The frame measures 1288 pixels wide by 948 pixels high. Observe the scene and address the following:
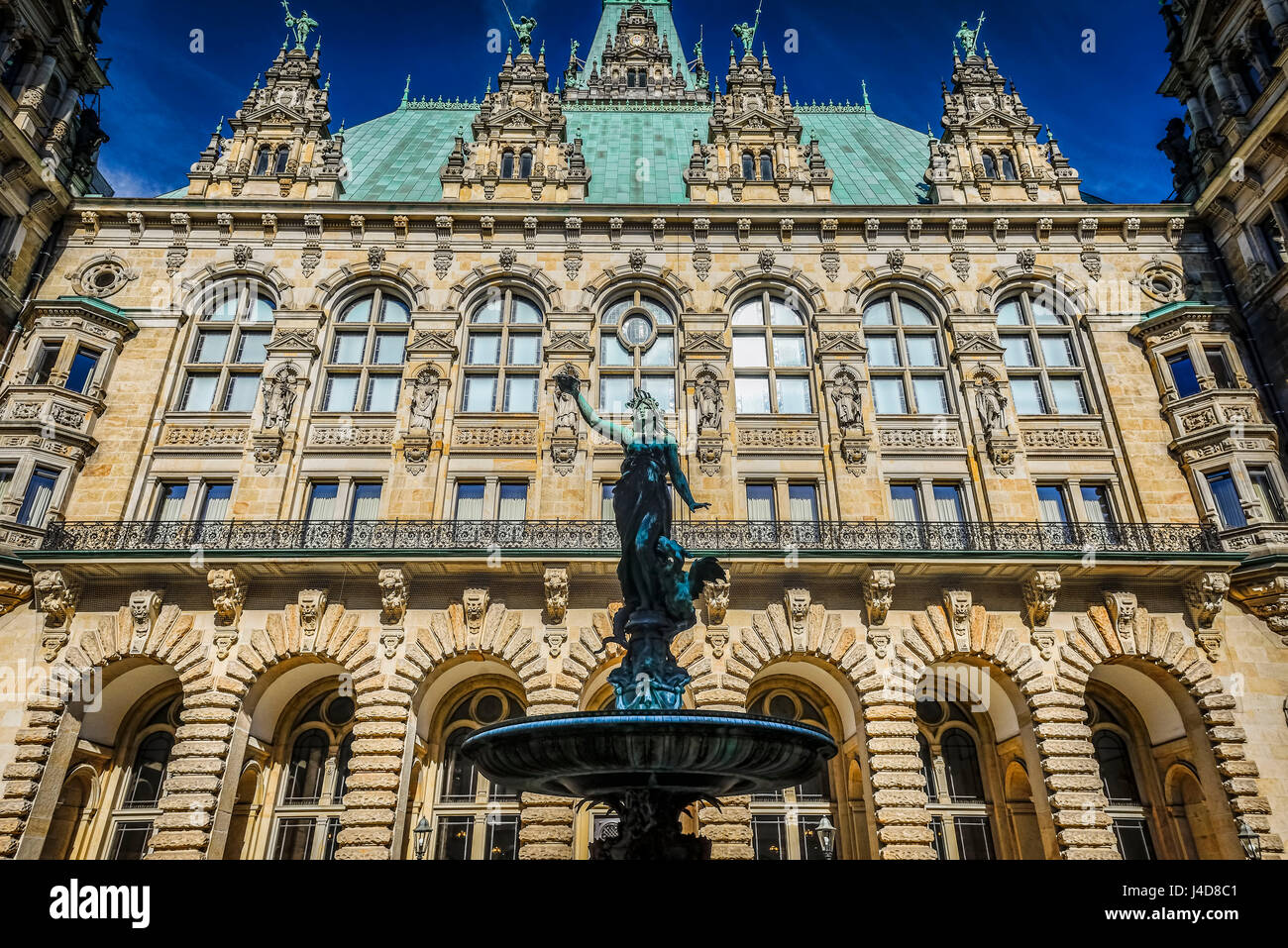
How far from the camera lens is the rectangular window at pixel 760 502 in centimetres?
2159

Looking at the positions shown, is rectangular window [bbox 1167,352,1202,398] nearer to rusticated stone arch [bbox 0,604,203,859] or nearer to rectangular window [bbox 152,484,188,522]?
rusticated stone arch [bbox 0,604,203,859]

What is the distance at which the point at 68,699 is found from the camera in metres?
18.3

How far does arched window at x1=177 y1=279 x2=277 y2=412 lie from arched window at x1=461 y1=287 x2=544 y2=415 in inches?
250

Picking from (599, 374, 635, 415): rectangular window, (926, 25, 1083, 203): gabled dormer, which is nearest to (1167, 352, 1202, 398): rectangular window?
(926, 25, 1083, 203): gabled dormer

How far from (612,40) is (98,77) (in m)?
34.0

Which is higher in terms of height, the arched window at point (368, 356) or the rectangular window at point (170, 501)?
the arched window at point (368, 356)

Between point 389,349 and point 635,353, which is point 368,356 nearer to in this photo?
point 389,349

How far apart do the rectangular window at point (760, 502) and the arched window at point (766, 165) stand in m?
11.5

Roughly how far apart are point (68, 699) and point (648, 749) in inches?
687

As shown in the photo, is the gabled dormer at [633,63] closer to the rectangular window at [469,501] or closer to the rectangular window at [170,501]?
the rectangular window at [469,501]

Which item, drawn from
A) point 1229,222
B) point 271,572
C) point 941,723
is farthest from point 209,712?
point 1229,222


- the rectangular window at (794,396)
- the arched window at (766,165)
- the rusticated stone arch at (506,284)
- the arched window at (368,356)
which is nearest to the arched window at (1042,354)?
the rectangular window at (794,396)

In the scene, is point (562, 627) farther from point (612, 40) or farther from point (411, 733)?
point (612, 40)

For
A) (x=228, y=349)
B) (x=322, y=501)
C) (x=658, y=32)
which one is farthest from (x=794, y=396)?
(x=658, y=32)
